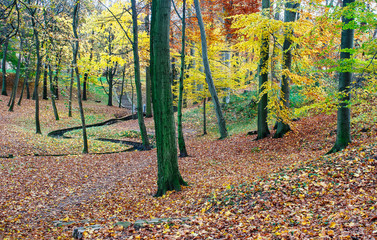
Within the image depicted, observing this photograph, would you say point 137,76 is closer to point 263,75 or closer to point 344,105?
point 263,75

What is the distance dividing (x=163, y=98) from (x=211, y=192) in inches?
103

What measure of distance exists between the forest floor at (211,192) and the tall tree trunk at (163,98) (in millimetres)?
Result: 500

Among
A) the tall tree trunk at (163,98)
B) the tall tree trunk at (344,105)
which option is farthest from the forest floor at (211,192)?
the tall tree trunk at (163,98)

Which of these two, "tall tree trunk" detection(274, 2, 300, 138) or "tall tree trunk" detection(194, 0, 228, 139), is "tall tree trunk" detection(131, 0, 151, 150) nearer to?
"tall tree trunk" detection(194, 0, 228, 139)

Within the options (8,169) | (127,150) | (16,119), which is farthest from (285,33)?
(16,119)

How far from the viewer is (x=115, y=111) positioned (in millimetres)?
30641

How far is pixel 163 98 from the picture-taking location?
6.65 meters

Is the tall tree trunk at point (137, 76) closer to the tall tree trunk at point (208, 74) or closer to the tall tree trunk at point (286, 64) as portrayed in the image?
the tall tree trunk at point (208, 74)

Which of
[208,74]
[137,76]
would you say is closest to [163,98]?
[137,76]

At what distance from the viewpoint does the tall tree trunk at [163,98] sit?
6422 mm

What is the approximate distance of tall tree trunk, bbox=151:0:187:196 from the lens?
6422 mm

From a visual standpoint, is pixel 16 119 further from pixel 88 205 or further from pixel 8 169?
pixel 88 205

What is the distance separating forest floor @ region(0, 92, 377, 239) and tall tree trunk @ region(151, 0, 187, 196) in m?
0.50

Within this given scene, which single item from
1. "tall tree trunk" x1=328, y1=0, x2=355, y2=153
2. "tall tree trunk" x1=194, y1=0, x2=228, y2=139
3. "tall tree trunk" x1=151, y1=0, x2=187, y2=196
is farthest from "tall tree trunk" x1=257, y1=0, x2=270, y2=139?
"tall tree trunk" x1=151, y1=0, x2=187, y2=196
